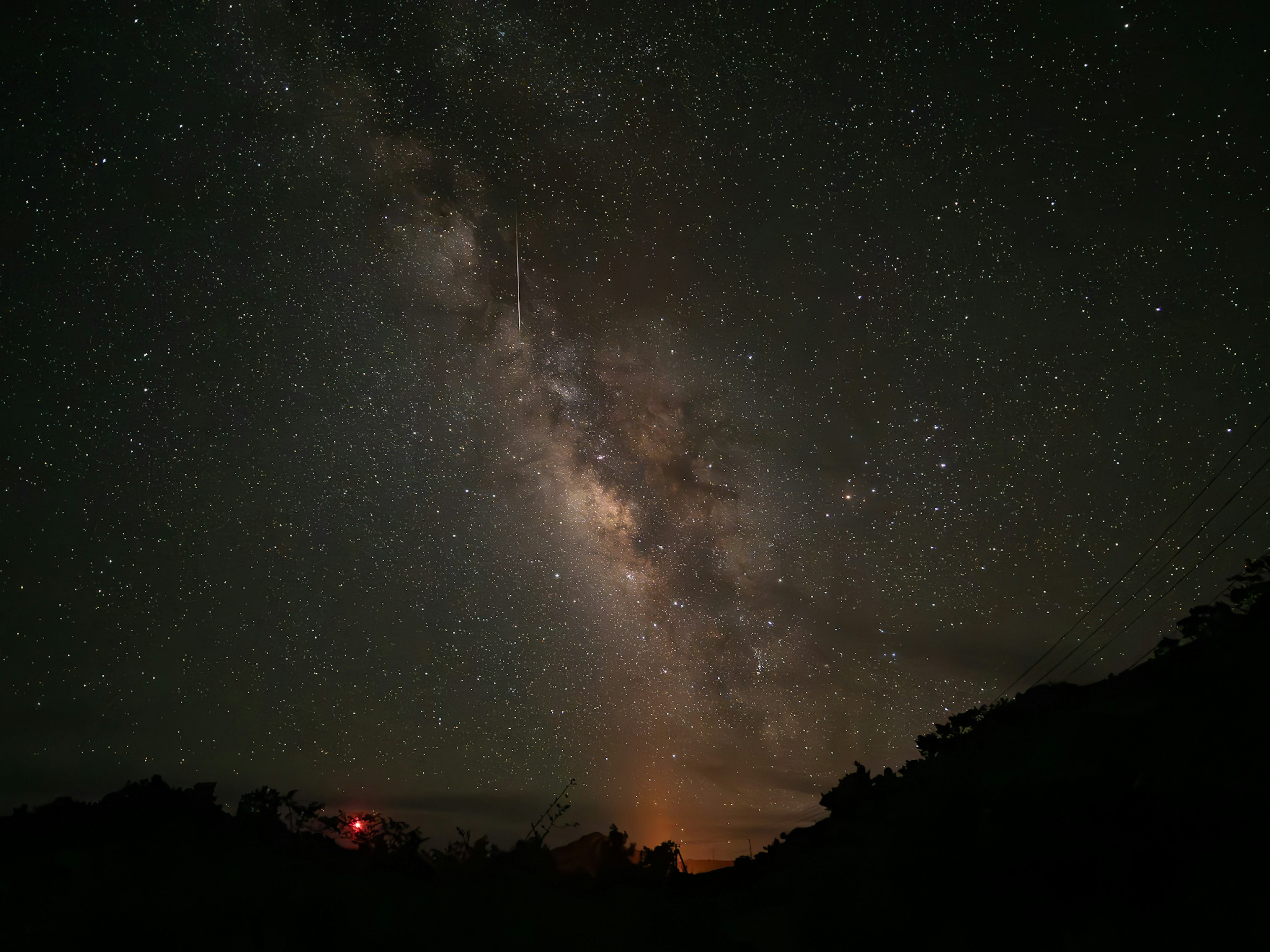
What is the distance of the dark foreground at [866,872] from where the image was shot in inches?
281

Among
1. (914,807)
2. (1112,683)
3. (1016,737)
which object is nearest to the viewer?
(914,807)

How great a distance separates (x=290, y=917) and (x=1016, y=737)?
1595cm

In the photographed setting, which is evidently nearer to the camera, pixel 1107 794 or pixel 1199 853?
pixel 1199 853

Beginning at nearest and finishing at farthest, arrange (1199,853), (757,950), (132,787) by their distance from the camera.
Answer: (1199,853) < (757,950) < (132,787)

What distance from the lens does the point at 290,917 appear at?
7699 mm

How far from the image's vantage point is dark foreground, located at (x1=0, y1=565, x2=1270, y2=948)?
7.14m

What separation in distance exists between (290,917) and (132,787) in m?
6.51

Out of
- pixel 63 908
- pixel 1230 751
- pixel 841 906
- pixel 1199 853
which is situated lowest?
pixel 63 908

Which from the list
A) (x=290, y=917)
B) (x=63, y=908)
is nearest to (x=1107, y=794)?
(x=290, y=917)

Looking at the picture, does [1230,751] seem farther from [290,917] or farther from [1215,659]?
[290,917]

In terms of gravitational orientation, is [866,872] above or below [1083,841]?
below

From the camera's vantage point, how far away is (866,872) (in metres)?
10.6

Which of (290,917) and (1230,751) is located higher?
(1230,751)

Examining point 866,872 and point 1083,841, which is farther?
point 866,872
